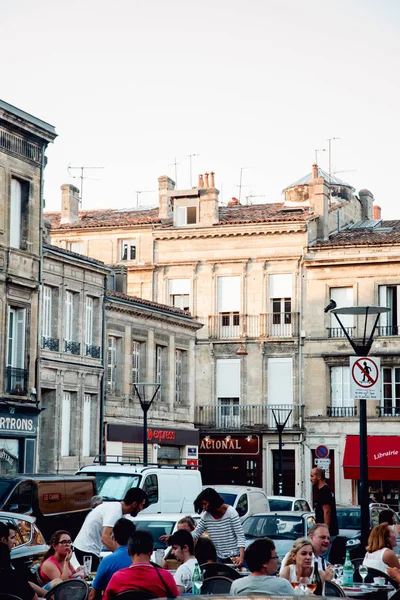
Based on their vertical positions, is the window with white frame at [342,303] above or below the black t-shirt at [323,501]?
above

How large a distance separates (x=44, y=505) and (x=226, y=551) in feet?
27.0

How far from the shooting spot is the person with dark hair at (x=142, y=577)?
29.7 feet

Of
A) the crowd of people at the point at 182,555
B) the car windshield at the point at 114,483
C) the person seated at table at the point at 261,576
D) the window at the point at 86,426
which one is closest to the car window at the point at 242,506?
the car windshield at the point at 114,483

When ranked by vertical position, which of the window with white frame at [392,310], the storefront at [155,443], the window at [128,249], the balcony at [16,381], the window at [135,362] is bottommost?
the storefront at [155,443]

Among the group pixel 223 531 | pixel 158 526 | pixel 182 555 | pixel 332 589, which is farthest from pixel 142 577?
pixel 158 526

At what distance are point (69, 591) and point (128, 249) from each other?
133ft

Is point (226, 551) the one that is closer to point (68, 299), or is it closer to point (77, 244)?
point (68, 299)

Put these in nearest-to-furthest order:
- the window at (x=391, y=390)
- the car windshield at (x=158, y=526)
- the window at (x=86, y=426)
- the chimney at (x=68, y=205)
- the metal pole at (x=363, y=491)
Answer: the car windshield at (x=158, y=526) < the metal pole at (x=363, y=491) < the window at (x=86, y=426) < the window at (x=391, y=390) < the chimney at (x=68, y=205)

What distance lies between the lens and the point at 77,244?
5147 centimetres

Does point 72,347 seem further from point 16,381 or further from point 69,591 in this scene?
point 69,591

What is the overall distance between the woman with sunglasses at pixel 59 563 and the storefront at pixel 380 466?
113ft

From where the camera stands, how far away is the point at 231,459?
4903 cm

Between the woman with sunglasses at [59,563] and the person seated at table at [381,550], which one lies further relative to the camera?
the person seated at table at [381,550]

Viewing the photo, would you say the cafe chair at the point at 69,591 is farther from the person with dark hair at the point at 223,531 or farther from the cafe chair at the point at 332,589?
the person with dark hair at the point at 223,531
